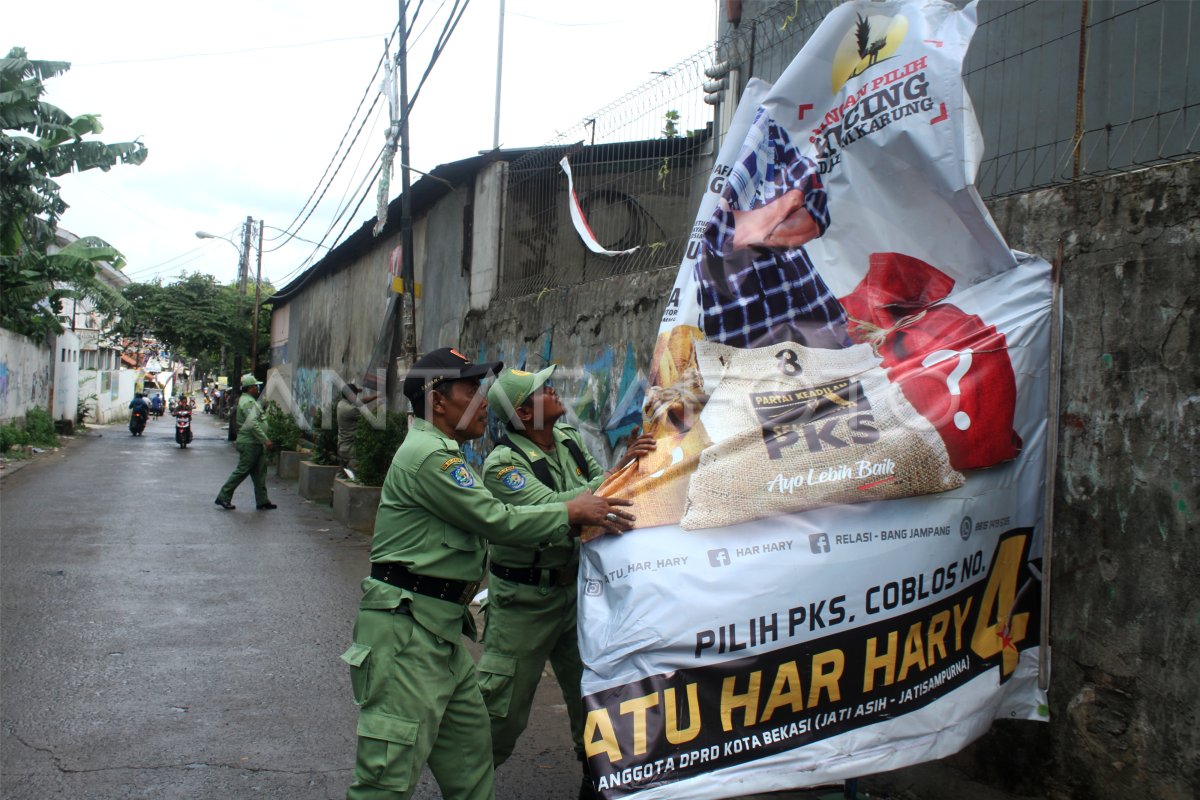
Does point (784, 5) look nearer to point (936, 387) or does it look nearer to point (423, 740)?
point (936, 387)

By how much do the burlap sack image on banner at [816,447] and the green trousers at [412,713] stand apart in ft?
3.28

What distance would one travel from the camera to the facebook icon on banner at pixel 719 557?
2725 mm

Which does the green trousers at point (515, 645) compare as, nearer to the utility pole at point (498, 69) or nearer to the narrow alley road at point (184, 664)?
the narrow alley road at point (184, 664)

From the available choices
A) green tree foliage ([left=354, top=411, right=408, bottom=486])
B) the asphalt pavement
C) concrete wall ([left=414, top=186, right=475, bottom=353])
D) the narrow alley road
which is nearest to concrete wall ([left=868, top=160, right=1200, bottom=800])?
the asphalt pavement

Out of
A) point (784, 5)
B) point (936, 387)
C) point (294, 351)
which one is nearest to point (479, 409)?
point (936, 387)

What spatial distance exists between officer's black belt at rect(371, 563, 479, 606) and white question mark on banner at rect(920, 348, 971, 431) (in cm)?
167

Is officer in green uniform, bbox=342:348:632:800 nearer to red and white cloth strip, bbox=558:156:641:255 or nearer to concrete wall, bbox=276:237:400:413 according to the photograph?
red and white cloth strip, bbox=558:156:641:255

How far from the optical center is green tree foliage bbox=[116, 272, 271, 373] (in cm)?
3512

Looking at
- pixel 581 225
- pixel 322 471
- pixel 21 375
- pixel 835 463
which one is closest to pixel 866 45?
pixel 835 463

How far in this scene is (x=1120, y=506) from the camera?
132 inches

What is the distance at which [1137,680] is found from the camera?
10.8ft

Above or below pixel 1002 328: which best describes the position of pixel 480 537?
below

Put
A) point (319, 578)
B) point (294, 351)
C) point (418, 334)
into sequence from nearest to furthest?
point (319, 578), point (418, 334), point (294, 351)

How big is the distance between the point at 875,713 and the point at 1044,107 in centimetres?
350
